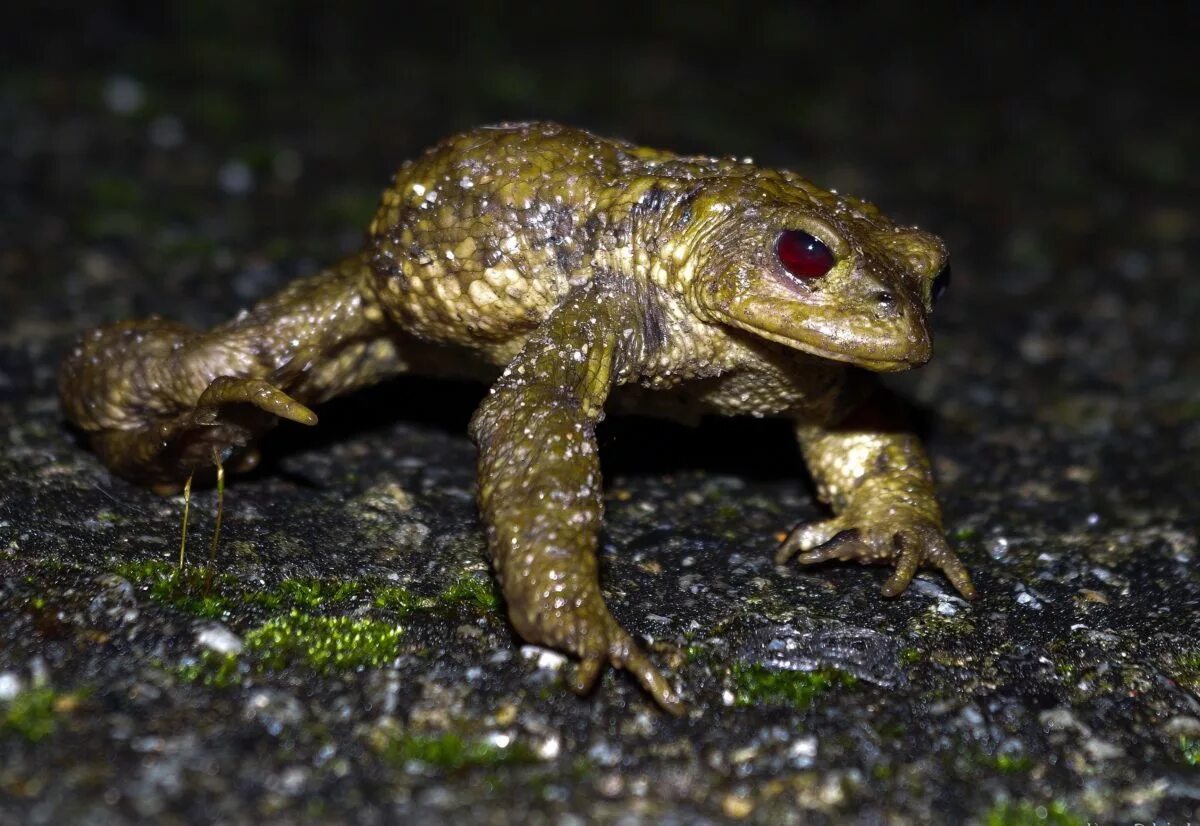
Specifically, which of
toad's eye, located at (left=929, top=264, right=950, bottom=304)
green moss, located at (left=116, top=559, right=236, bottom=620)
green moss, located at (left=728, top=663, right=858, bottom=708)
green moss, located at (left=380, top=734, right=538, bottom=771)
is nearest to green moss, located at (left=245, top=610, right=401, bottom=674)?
green moss, located at (left=116, top=559, right=236, bottom=620)

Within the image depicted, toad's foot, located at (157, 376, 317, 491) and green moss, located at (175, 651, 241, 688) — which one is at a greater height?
toad's foot, located at (157, 376, 317, 491)

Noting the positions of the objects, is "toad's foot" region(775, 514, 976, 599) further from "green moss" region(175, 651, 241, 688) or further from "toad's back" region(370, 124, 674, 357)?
"green moss" region(175, 651, 241, 688)

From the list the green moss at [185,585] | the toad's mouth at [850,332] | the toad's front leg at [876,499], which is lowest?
the green moss at [185,585]

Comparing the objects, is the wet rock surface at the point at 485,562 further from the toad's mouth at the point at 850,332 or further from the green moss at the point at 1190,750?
the toad's mouth at the point at 850,332

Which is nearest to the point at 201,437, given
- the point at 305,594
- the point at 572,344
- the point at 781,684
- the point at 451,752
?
the point at 305,594

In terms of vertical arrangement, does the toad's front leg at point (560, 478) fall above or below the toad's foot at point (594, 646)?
above

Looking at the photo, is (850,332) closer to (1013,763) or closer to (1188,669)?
(1013,763)

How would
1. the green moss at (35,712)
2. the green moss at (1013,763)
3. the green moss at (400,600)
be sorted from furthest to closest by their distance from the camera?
1. the green moss at (400,600)
2. the green moss at (1013,763)
3. the green moss at (35,712)

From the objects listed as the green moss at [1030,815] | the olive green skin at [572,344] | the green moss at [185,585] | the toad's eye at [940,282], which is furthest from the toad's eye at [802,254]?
the green moss at [185,585]
